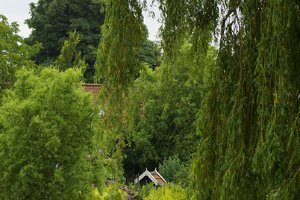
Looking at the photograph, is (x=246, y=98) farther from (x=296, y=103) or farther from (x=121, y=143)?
(x=121, y=143)

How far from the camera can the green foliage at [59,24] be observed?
120 ft

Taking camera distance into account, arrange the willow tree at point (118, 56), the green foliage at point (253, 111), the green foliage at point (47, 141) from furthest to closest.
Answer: the green foliage at point (47, 141)
the willow tree at point (118, 56)
the green foliage at point (253, 111)

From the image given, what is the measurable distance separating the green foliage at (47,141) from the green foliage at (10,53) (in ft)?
23.1

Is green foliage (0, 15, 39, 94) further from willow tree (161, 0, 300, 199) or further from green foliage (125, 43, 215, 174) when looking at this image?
willow tree (161, 0, 300, 199)

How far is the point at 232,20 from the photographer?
459 cm

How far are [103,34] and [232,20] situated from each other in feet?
4.02

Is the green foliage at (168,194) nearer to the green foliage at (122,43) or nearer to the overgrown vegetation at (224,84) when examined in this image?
the overgrown vegetation at (224,84)

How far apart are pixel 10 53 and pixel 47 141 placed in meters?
9.23

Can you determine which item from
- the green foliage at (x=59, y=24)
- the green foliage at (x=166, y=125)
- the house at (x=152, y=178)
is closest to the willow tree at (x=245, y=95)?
the house at (x=152, y=178)

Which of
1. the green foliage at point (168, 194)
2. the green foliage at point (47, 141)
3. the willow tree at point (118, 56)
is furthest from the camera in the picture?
the green foliage at point (168, 194)

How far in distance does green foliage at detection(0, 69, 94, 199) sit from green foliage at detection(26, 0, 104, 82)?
2386 cm

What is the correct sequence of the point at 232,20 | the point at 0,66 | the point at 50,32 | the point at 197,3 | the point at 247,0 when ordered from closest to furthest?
the point at 247,0, the point at 232,20, the point at 197,3, the point at 0,66, the point at 50,32

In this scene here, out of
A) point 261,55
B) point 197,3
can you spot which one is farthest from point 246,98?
point 197,3

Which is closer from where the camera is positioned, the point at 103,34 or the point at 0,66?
the point at 103,34
